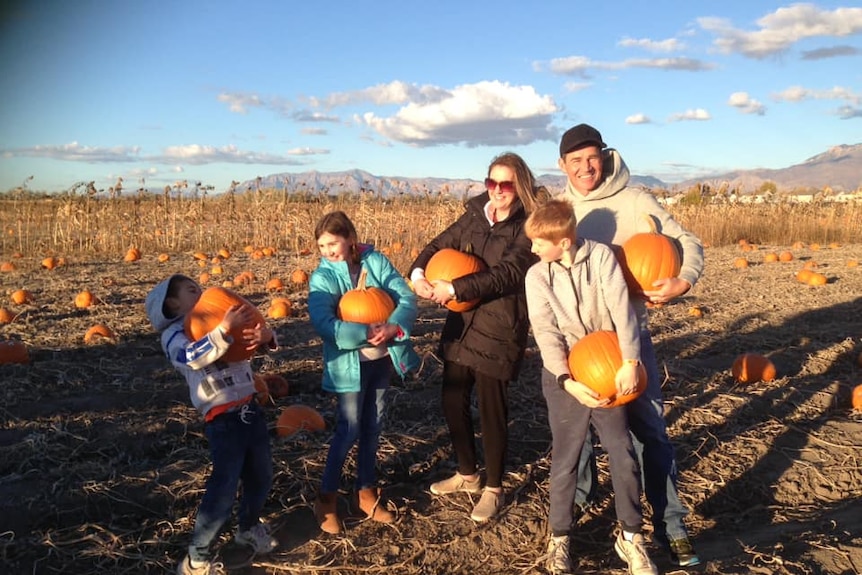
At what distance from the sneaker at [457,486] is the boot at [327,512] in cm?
66

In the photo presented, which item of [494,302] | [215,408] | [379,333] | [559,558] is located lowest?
[559,558]

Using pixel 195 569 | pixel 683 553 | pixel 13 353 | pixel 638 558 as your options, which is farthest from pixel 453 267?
pixel 13 353

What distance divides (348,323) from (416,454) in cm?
141

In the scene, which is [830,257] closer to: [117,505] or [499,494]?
[499,494]

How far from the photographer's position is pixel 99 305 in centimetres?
862

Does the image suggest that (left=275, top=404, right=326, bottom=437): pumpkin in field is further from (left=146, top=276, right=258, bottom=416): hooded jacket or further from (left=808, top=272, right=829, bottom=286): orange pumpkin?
(left=808, top=272, right=829, bottom=286): orange pumpkin

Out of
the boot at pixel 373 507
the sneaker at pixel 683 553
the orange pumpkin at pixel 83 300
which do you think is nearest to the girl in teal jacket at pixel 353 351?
the boot at pixel 373 507

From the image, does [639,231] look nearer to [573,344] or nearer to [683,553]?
[573,344]

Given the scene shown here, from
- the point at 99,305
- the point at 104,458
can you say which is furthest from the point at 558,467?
the point at 99,305

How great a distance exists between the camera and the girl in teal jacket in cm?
350

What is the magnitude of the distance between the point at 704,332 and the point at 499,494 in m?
4.93

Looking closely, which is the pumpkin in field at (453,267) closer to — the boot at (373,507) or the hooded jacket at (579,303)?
the hooded jacket at (579,303)

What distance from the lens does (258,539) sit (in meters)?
3.37

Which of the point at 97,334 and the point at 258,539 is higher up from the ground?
the point at 97,334
